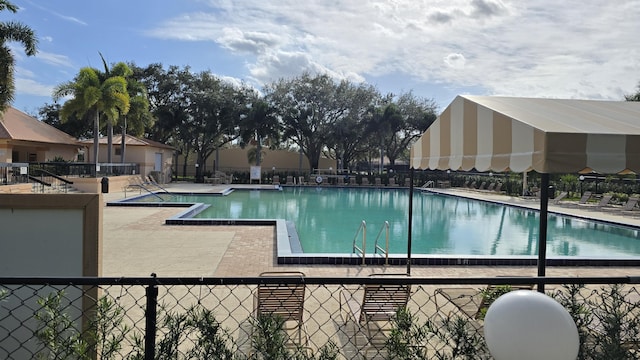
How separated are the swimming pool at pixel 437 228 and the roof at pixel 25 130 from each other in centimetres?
804

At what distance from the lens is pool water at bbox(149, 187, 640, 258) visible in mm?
11570

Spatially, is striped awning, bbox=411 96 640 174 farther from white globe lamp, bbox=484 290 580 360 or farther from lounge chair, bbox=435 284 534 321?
white globe lamp, bbox=484 290 580 360

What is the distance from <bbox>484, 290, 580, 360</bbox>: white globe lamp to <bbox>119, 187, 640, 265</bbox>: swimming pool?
22.0ft

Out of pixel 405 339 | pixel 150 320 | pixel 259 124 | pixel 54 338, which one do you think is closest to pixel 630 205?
pixel 405 339

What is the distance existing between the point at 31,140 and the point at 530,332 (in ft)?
90.0

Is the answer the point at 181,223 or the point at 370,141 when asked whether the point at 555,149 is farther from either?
the point at 370,141

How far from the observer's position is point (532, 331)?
1589mm

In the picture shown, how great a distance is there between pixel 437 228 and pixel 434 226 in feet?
1.39

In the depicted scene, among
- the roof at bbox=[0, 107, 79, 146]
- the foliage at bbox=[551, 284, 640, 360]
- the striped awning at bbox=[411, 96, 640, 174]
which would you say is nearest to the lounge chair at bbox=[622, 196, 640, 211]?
the striped awning at bbox=[411, 96, 640, 174]

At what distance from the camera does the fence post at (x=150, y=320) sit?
205 cm

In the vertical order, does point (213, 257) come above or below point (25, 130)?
below

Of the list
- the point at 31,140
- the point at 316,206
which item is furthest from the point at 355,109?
the point at 31,140

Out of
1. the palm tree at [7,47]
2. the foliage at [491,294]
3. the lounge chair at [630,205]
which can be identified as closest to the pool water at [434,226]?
the lounge chair at [630,205]

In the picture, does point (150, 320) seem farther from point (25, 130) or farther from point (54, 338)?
point (25, 130)
